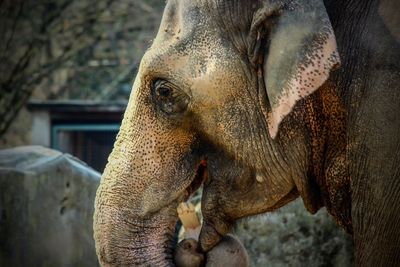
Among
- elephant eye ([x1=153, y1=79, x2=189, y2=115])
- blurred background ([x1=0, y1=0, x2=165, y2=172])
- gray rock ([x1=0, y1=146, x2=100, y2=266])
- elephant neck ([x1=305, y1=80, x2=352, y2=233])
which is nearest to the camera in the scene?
elephant neck ([x1=305, y1=80, x2=352, y2=233])

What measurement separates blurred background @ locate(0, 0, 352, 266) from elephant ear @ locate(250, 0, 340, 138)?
2139mm

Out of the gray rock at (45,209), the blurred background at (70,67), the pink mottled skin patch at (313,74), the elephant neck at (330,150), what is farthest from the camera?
the blurred background at (70,67)

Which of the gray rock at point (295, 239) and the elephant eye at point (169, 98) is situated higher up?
the elephant eye at point (169, 98)

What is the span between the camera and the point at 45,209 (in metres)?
6.02

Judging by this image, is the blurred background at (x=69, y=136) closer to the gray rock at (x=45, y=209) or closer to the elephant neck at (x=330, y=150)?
the gray rock at (x=45, y=209)

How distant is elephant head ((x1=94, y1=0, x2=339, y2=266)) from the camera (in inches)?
159

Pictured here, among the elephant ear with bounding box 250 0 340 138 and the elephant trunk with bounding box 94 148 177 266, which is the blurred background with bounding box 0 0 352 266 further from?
the elephant ear with bounding box 250 0 340 138

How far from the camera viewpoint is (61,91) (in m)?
13.3

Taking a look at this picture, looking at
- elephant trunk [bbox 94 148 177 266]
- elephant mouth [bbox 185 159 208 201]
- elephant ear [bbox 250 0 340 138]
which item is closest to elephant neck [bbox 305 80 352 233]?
elephant ear [bbox 250 0 340 138]

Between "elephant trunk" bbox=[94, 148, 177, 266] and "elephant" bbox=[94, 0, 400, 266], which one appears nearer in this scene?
"elephant" bbox=[94, 0, 400, 266]

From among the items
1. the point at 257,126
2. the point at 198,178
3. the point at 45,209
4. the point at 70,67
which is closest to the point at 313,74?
the point at 257,126

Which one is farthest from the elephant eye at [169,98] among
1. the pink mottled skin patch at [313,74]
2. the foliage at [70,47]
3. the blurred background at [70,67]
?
the foliage at [70,47]

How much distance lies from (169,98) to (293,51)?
56cm

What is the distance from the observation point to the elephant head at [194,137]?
4.04 metres
